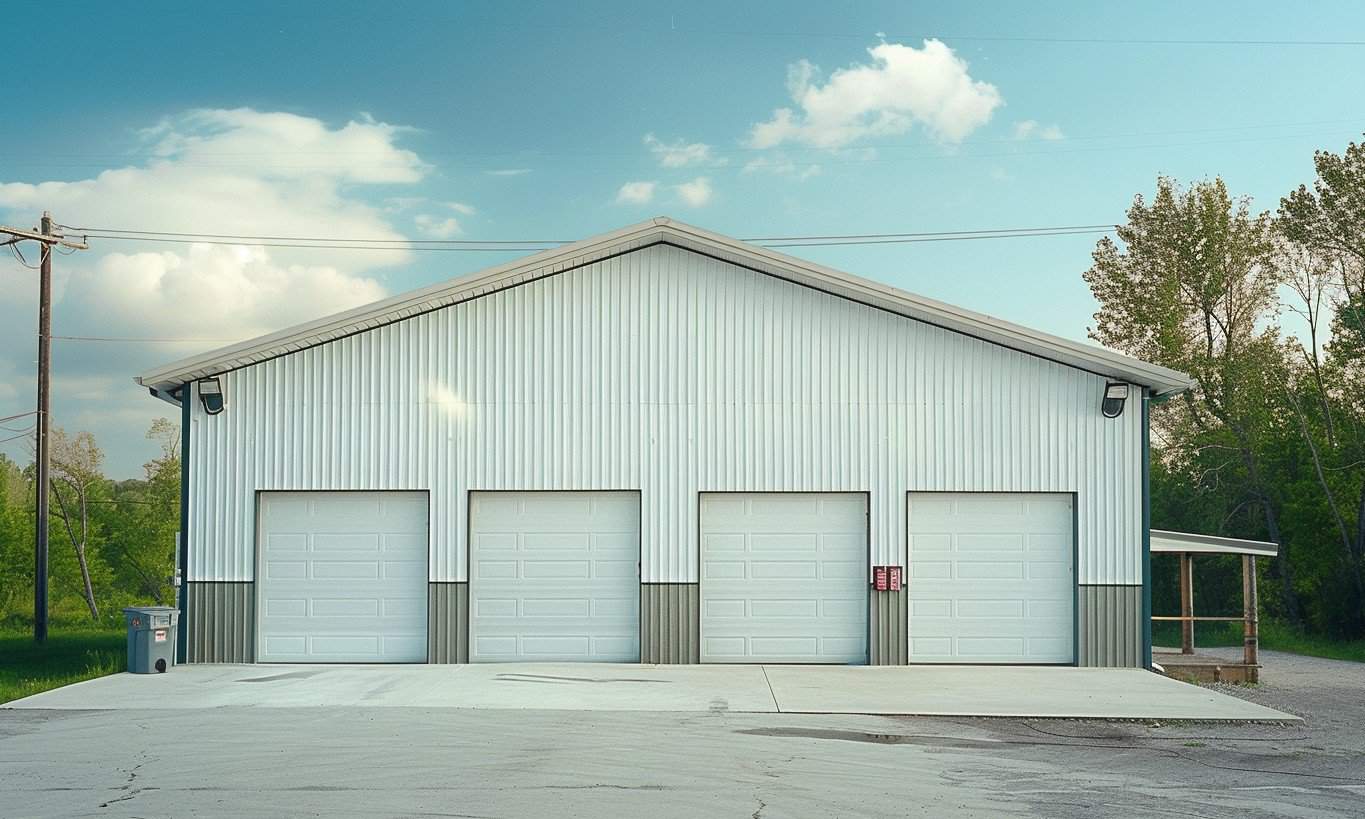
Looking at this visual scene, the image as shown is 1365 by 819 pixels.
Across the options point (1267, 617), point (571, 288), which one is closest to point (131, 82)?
point (571, 288)

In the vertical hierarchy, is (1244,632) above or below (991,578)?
below

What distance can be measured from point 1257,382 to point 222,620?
96.8ft

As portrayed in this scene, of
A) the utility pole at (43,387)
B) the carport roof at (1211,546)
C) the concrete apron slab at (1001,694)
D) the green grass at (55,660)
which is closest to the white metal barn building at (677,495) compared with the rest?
the concrete apron slab at (1001,694)

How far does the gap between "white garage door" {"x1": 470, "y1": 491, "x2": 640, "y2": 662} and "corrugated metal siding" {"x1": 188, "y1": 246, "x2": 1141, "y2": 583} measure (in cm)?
34

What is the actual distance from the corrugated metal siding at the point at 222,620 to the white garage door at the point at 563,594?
3.03 m

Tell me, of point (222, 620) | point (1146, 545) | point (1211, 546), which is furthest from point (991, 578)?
point (222, 620)

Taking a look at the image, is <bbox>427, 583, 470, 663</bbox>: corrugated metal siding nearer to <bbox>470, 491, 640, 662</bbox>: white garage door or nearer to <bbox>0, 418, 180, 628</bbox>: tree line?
<bbox>470, 491, 640, 662</bbox>: white garage door

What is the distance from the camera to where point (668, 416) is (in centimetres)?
1755

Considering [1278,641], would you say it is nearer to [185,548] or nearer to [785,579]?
[785,579]

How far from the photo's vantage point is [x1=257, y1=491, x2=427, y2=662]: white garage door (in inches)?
690

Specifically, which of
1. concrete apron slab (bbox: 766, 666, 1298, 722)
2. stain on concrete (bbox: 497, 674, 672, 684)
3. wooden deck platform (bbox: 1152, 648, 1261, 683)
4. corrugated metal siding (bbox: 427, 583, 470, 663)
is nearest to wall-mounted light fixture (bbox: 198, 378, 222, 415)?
corrugated metal siding (bbox: 427, 583, 470, 663)

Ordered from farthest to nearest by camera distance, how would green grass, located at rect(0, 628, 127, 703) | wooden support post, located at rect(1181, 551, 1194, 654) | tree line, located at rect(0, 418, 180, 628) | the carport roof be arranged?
tree line, located at rect(0, 418, 180, 628) < wooden support post, located at rect(1181, 551, 1194, 654) < the carport roof < green grass, located at rect(0, 628, 127, 703)

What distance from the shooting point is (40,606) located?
25656 mm

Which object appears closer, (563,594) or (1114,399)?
(1114,399)
